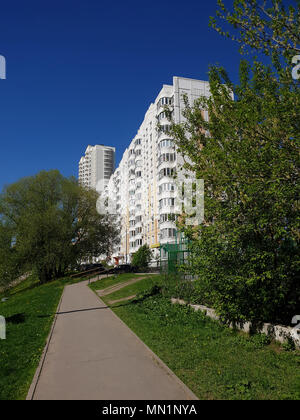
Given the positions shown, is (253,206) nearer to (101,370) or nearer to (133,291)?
(101,370)

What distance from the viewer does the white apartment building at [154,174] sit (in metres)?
54.8

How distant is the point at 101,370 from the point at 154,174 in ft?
205

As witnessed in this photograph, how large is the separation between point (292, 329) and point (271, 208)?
2749mm

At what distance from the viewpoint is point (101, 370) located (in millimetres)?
6641

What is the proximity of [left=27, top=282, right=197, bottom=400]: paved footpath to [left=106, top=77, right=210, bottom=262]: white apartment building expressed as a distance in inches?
1647

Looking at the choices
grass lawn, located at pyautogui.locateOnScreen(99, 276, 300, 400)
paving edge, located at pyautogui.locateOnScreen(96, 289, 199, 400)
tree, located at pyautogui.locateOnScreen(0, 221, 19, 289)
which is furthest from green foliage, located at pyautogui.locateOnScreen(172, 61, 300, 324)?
tree, located at pyautogui.locateOnScreen(0, 221, 19, 289)

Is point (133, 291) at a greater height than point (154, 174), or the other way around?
point (154, 174)

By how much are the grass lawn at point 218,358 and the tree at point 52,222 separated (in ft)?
80.3

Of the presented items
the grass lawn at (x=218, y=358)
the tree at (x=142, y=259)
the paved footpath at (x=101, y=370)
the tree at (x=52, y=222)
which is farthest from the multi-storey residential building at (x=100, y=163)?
the paved footpath at (x=101, y=370)

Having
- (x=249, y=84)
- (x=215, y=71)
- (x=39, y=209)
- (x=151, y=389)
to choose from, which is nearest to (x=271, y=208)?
(x=249, y=84)

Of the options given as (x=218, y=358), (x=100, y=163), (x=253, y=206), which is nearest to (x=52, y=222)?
(x=253, y=206)

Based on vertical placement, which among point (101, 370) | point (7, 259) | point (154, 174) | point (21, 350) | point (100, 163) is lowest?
point (21, 350)

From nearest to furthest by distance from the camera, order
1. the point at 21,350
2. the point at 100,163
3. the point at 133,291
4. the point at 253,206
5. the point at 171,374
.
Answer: the point at 171,374 → the point at 253,206 → the point at 21,350 → the point at 133,291 → the point at 100,163

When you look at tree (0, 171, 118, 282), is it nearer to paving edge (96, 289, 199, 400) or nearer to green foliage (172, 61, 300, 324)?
paving edge (96, 289, 199, 400)
